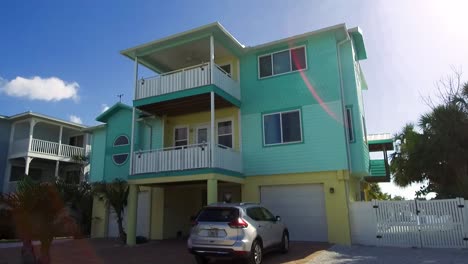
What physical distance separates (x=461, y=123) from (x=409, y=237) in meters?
7.51

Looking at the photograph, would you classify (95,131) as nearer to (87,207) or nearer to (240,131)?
(87,207)

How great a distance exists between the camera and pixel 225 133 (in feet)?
58.9

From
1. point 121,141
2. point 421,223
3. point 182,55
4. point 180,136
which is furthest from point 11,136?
point 421,223

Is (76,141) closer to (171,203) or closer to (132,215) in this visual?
(171,203)

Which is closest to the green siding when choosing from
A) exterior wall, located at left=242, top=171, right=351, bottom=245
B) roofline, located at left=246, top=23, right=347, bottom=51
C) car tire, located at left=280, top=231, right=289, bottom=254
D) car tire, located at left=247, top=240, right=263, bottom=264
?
roofline, located at left=246, top=23, right=347, bottom=51

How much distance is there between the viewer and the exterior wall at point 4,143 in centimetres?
2819

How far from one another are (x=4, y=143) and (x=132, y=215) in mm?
18639

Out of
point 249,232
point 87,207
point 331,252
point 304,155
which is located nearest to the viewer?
point 249,232

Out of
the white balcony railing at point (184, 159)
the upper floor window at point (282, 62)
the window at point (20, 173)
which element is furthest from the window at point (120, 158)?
the window at point (20, 173)

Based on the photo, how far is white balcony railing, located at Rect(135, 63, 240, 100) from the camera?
16.0 m

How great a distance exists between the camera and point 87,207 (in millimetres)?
22328

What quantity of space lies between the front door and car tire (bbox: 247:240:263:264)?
8.97 meters

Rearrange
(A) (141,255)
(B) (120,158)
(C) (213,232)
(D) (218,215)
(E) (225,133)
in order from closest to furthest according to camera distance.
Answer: (C) (213,232) → (D) (218,215) → (A) (141,255) → (E) (225,133) → (B) (120,158)

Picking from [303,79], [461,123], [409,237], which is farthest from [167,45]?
[461,123]
